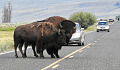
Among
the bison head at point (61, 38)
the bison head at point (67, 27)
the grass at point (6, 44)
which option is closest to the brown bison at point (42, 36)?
the bison head at point (61, 38)

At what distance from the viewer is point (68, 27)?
16.9 m

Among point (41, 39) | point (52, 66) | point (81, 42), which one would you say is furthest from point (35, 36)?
point (81, 42)

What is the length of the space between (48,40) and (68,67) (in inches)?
137

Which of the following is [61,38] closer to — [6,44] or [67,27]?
[67,27]

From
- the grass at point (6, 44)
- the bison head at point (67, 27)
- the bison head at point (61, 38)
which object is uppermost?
the bison head at point (67, 27)

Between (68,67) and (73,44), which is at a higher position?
(68,67)

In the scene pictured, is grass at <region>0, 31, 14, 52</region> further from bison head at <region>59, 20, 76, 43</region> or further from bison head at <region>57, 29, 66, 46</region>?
bison head at <region>57, 29, 66, 46</region>

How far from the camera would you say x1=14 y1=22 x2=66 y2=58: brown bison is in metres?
16.5

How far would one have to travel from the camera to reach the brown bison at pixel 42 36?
16.5m

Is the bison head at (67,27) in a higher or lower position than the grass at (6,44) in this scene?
higher

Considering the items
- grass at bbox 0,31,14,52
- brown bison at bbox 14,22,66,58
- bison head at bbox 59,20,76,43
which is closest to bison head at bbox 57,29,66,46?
brown bison at bbox 14,22,66,58

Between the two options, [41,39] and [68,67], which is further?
[41,39]

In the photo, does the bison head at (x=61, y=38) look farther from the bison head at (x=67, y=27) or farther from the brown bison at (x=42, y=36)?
the bison head at (x=67, y=27)

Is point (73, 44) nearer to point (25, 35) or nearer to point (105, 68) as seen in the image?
point (25, 35)
